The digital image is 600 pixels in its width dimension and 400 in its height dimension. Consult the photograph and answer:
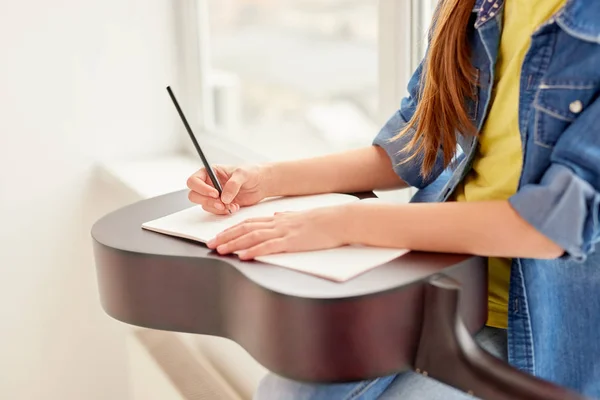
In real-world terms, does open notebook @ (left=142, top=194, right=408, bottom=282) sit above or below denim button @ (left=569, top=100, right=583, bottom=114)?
below

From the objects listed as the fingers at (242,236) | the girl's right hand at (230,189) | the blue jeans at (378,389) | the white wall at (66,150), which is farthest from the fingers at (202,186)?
the white wall at (66,150)

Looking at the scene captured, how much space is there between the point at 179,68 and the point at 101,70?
186 mm

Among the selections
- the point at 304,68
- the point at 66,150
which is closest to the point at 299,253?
the point at 304,68

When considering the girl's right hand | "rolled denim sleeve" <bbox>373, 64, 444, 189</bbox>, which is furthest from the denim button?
the girl's right hand

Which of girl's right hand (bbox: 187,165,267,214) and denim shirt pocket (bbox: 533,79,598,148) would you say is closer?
denim shirt pocket (bbox: 533,79,598,148)

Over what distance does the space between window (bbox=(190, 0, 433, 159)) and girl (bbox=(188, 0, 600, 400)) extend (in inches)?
8.1

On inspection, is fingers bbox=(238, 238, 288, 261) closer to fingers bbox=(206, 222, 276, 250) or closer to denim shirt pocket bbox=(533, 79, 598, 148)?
fingers bbox=(206, 222, 276, 250)

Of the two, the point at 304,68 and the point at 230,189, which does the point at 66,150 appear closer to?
the point at 304,68

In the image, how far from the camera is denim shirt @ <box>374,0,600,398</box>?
2.12 feet

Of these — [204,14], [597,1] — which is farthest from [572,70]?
[204,14]

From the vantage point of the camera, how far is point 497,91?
31.4 inches

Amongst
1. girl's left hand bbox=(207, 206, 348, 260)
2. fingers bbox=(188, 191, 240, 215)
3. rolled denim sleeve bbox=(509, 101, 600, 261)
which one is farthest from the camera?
fingers bbox=(188, 191, 240, 215)

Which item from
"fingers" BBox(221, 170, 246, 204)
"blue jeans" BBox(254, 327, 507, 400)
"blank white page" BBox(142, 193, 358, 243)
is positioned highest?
"fingers" BBox(221, 170, 246, 204)

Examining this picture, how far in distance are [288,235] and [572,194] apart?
0.89 feet
